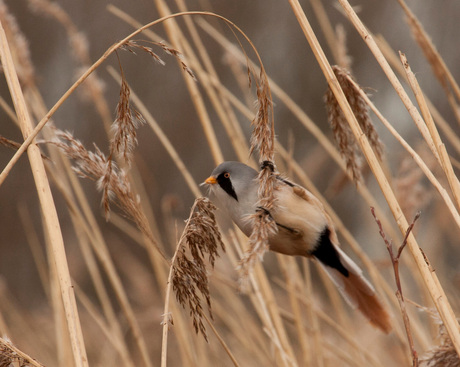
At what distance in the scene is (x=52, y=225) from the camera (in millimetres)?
759

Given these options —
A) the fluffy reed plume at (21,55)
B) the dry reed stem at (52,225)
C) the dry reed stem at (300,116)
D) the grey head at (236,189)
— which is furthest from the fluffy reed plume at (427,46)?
the fluffy reed plume at (21,55)

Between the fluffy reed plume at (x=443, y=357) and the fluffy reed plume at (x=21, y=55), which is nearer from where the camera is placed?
the fluffy reed plume at (x=443, y=357)

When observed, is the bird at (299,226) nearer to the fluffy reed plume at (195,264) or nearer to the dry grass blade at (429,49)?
the fluffy reed plume at (195,264)

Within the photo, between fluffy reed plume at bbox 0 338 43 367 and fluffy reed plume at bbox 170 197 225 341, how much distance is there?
8.7 inches

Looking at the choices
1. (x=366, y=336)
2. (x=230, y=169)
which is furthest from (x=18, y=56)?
(x=366, y=336)

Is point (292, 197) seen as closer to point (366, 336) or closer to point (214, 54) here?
point (366, 336)

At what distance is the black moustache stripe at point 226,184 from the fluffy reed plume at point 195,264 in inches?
3.5

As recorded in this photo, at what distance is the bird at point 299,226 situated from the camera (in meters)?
0.93

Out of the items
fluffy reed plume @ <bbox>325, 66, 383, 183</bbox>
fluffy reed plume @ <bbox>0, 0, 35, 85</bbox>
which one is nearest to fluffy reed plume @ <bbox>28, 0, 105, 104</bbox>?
fluffy reed plume @ <bbox>0, 0, 35, 85</bbox>

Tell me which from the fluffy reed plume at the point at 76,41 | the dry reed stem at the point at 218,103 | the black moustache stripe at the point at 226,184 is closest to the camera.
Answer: the black moustache stripe at the point at 226,184

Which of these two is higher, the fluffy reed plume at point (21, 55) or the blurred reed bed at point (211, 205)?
the fluffy reed plume at point (21, 55)

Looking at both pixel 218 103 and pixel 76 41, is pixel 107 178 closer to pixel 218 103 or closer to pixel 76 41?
pixel 218 103

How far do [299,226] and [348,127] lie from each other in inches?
8.2

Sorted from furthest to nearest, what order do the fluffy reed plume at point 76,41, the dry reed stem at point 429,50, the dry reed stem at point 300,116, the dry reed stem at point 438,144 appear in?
the fluffy reed plume at point 76,41 → the dry reed stem at point 300,116 → the dry reed stem at point 429,50 → the dry reed stem at point 438,144
